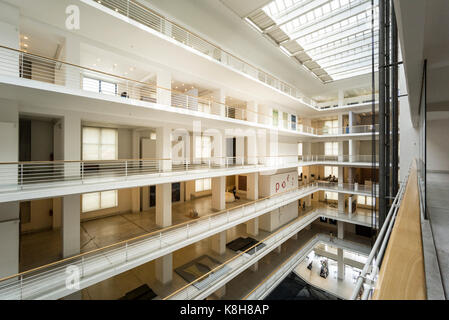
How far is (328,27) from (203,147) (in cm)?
566

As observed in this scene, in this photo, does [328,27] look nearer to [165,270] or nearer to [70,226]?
[165,270]

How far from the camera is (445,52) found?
133 cm

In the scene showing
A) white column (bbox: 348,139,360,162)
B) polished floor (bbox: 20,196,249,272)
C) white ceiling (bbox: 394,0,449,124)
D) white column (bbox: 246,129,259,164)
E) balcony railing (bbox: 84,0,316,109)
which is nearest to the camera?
white ceiling (bbox: 394,0,449,124)

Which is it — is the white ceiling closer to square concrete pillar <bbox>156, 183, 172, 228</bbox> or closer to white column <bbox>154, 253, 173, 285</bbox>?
square concrete pillar <bbox>156, 183, 172, 228</bbox>

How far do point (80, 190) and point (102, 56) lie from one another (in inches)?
117

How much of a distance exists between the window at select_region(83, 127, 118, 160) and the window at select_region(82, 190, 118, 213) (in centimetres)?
113

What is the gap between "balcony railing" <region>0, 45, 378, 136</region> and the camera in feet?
9.00

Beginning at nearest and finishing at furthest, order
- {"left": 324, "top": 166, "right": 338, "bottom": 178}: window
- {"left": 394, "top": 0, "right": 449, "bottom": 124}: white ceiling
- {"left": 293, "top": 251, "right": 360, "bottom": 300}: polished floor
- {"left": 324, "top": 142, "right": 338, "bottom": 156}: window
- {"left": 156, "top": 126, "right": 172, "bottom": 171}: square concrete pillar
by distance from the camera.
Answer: {"left": 394, "top": 0, "right": 449, "bottom": 124}: white ceiling
{"left": 156, "top": 126, "right": 172, "bottom": 171}: square concrete pillar
{"left": 293, "top": 251, "right": 360, "bottom": 300}: polished floor
{"left": 324, "top": 142, "right": 338, "bottom": 156}: window
{"left": 324, "top": 166, "right": 338, "bottom": 178}: window

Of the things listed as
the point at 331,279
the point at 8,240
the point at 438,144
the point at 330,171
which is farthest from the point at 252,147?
the point at 330,171

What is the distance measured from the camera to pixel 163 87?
14.1 feet

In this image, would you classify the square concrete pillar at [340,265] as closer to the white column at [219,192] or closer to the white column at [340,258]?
the white column at [340,258]

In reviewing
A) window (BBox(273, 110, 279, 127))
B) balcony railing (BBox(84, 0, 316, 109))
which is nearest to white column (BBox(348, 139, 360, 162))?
window (BBox(273, 110, 279, 127))
